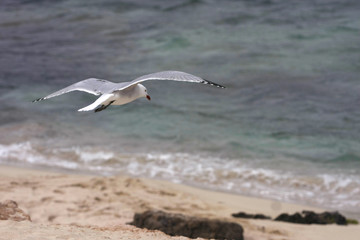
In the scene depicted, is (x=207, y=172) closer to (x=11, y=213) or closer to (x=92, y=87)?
(x=92, y=87)

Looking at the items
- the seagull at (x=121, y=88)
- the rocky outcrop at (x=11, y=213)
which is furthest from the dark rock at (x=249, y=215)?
the rocky outcrop at (x=11, y=213)

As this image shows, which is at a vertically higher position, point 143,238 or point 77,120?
point 143,238

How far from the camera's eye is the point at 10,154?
933 centimetres

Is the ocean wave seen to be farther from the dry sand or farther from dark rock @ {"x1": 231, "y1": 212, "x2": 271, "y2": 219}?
dark rock @ {"x1": 231, "y1": 212, "x2": 271, "y2": 219}

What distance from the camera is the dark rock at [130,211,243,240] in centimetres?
587

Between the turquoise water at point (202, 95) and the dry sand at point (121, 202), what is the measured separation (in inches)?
20.8

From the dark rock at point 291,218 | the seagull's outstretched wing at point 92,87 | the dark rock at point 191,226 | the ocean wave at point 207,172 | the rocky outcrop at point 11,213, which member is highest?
the seagull's outstretched wing at point 92,87

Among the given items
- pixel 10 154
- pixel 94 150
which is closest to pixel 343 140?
pixel 94 150

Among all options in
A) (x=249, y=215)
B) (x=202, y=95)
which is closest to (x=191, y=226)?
(x=249, y=215)

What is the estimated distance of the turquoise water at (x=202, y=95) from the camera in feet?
29.1

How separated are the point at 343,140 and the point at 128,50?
5.72 m

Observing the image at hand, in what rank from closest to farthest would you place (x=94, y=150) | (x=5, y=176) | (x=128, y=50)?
(x=5, y=176)
(x=94, y=150)
(x=128, y=50)

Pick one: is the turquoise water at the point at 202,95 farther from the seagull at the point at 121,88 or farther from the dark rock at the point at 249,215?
the seagull at the point at 121,88

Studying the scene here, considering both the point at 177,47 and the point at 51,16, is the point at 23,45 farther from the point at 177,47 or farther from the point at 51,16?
the point at 177,47
